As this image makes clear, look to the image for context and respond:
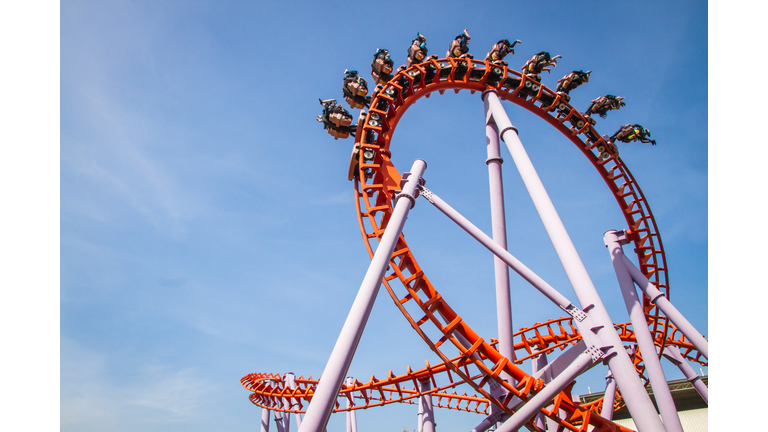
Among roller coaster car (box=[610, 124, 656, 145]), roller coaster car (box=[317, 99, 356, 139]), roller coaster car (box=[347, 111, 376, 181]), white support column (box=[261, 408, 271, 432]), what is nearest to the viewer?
roller coaster car (box=[347, 111, 376, 181])

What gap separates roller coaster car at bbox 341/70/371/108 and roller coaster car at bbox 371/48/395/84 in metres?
0.28

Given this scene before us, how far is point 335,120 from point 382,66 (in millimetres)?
1271

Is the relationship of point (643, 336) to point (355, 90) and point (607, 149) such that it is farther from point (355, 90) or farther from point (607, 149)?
point (355, 90)

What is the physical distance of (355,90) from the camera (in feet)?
24.9

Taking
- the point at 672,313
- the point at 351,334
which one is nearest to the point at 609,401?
the point at 672,313

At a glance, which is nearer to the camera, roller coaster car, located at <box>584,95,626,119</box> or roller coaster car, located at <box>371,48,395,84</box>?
roller coaster car, located at <box>371,48,395,84</box>

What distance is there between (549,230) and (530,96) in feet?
14.0

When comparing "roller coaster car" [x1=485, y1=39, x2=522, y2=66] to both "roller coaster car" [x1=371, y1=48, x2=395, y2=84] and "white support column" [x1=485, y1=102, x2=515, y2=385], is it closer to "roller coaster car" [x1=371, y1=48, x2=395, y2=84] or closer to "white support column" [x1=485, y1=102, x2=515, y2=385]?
"white support column" [x1=485, y1=102, x2=515, y2=385]

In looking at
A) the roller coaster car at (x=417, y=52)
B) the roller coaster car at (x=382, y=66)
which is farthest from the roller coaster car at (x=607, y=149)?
the roller coaster car at (x=382, y=66)

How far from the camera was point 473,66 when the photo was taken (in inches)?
325

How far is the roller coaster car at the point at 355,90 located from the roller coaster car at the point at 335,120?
26 centimetres

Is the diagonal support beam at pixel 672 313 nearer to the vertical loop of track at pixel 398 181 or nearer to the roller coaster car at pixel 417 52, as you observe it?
the vertical loop of track at pixel 398 181

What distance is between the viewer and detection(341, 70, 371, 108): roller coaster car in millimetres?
7590

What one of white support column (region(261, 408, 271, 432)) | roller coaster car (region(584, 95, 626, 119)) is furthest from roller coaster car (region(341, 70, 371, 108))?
white support column (region(261, 408, 271, 432))
